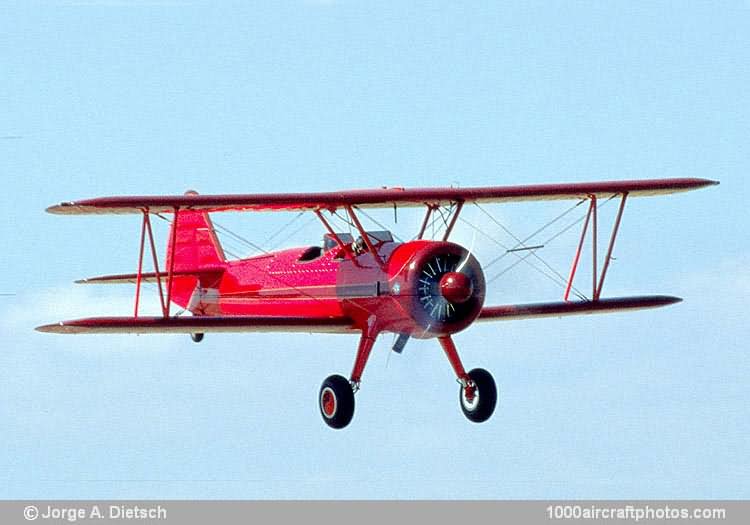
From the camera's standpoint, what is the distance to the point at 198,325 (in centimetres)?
2191

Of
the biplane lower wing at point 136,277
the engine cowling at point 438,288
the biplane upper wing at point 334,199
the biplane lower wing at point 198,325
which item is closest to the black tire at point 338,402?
the biplane lower wing at point 198,325

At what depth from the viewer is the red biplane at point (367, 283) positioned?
21594 millimetres

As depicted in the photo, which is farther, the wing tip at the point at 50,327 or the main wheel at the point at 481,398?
the main wheel at the point at 481,398

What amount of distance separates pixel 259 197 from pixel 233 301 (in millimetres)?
4309

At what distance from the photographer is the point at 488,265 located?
22.3 metres

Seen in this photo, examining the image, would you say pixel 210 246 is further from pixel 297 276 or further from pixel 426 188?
pixel 426 188

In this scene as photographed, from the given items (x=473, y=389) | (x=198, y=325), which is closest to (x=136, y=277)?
(x=198, y=325)

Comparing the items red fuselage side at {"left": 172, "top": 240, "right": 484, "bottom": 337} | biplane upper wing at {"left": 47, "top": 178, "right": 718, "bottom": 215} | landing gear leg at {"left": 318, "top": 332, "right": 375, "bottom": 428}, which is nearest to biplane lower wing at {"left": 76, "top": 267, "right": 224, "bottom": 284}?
red fuselage side at {"left": 172, "top": 240, "right": 484, "bottom": 337}

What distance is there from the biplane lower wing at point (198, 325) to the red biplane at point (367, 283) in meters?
0.01

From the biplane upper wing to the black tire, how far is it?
2.35 meters

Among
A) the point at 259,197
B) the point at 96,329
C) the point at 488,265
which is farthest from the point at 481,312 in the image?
the point at 96,329

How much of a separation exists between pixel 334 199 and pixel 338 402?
2.68 meters

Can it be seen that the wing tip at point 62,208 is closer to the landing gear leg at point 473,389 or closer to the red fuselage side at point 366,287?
the red fuselage side at point 366,287

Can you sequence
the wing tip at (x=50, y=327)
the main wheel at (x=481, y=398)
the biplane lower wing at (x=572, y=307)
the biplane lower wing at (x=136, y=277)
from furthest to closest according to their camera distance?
the biplane lower wing at (x=136, y=277) < the biplane lower wing at (x=572, y=307) < the main wheel at (x=481, y=398) < the wing tip at (x=50, y=327)
